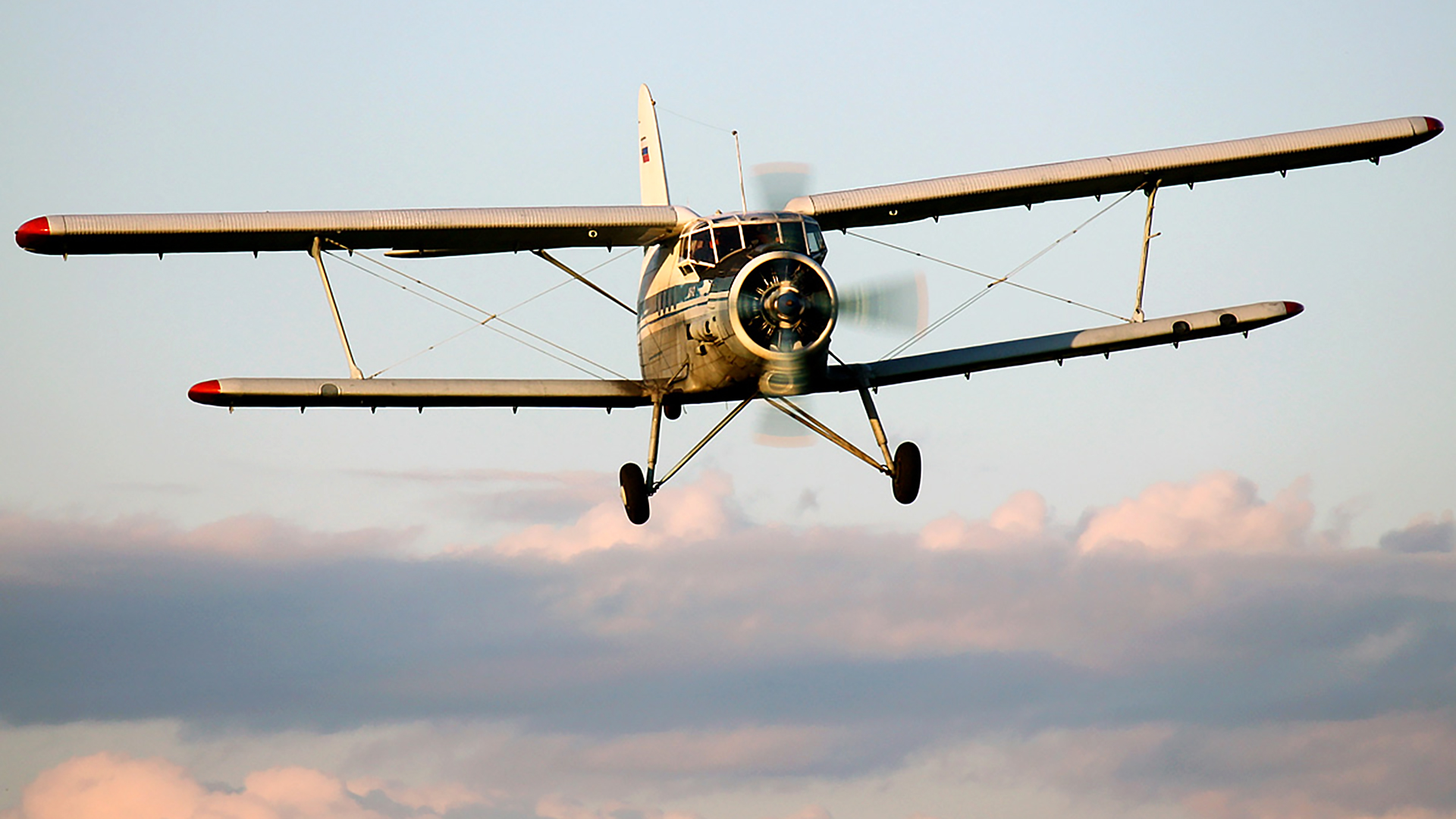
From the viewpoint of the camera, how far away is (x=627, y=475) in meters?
28.8

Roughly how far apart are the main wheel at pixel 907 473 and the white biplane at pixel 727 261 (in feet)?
0.08

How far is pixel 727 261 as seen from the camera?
88.4ft

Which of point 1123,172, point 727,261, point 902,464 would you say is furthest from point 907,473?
point 1123,172

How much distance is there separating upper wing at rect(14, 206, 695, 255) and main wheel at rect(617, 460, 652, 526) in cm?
352

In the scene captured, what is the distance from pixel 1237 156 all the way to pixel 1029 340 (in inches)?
175

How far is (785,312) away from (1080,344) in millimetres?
6032

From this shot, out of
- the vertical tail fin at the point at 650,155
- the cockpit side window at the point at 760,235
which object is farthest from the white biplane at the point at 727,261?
the vertical tail fin at the point at 650,155

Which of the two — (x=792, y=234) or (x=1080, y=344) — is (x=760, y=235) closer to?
(x=792, y=234)

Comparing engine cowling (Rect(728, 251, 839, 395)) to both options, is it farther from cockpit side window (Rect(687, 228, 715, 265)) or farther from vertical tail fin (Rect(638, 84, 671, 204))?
vertical tail fin (Rect(638, 84, 671, 204))

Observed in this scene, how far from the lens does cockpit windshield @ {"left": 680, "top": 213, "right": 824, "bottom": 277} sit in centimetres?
2681

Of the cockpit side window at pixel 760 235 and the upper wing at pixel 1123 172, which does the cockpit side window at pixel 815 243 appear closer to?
the cockpit side window at pixel 760 235

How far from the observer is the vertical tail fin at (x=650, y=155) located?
38.0 meters

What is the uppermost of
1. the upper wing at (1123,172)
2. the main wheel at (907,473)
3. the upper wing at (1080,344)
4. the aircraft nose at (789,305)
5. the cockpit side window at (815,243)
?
the upper wing at (1123,172)

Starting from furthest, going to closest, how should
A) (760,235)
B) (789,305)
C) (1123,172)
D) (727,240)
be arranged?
(1123,172)
(727,240)
(760,235)
(789,305)
